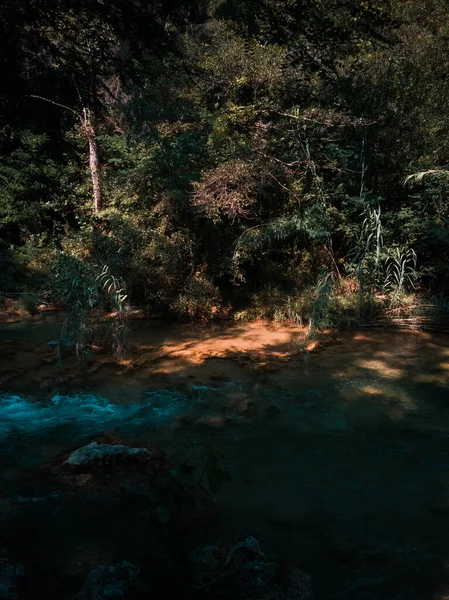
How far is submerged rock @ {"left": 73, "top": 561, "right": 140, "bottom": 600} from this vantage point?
193 centimetres

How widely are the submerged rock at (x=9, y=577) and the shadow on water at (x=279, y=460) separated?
0.33 feet

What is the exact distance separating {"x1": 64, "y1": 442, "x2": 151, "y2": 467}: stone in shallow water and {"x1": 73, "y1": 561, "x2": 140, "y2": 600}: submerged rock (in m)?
1.34

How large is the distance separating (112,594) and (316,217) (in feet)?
27.0

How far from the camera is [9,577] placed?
217 centimetres

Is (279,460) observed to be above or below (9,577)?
below

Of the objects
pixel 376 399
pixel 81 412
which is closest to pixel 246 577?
pixel 81 412

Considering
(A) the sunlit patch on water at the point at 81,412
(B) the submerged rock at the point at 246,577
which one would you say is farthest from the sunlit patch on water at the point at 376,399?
(B) the submerged rock at the point at 246,577

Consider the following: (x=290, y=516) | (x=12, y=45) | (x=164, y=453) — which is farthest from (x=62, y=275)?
(x=290, y=516)

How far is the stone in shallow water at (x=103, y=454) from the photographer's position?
3459 millimetres

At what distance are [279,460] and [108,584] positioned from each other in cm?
190

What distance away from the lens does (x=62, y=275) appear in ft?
20.1

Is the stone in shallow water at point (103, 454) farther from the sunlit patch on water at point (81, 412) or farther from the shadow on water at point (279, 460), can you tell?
the sunlit patch on water at point (81, 412)

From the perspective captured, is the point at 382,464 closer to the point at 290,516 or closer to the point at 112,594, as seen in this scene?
the point at 290,516

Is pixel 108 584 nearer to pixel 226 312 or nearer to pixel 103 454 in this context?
pixel 103 454
